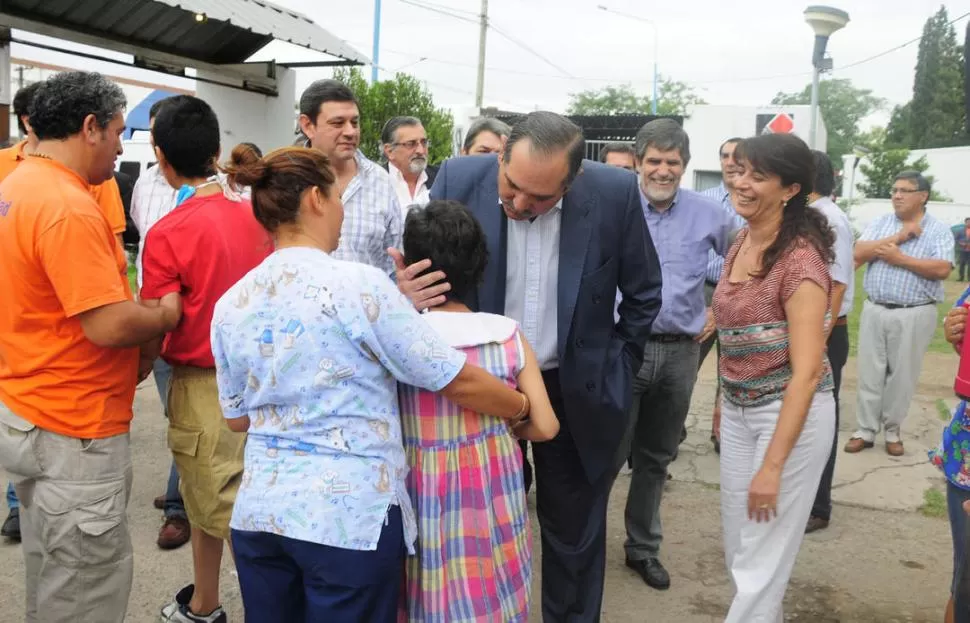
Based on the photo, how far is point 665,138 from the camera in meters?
3.84

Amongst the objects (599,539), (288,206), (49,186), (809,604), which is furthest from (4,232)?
(809,604)

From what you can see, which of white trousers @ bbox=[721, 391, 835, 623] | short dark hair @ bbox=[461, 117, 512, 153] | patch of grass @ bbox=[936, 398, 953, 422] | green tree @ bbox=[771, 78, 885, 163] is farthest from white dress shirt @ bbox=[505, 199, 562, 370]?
green tree @ bbox=[771, 78, 885, 163]

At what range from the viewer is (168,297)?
102 inches

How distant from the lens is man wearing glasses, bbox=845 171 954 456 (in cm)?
572

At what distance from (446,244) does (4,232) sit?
1.31m

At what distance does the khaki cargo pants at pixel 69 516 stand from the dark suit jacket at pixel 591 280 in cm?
127

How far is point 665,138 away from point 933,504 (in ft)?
9.57

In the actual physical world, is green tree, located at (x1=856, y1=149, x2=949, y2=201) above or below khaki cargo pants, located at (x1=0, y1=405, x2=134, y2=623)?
above

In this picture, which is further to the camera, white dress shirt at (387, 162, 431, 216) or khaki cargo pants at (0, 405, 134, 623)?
white dress shirt at (387, 162, 431, 216)

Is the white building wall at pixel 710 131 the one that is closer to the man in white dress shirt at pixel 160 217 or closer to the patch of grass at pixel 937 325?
the patch of grass at pixel 937 325

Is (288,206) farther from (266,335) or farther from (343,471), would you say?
(343,471)

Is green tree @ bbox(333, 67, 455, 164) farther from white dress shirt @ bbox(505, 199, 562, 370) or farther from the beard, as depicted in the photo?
white dress shirt @ bbox(505, 199, 562, 370)

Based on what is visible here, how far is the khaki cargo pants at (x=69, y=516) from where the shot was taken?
240cm

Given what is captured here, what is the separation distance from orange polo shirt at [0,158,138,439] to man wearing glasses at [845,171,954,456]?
5.22 m
